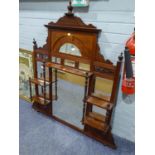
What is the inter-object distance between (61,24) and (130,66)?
3.09 ft

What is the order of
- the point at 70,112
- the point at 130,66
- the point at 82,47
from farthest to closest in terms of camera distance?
the point at 70,112, the point at 82,47, the point at 130,66

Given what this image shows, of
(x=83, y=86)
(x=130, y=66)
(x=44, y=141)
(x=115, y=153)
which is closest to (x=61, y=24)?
Result: (x=83, y=86)

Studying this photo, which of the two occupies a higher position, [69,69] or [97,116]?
[69,69]

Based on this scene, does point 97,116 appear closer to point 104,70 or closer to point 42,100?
point 104,70

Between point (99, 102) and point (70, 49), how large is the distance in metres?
0.69

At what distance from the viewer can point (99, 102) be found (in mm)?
1889

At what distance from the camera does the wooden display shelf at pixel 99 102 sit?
1.82 meters

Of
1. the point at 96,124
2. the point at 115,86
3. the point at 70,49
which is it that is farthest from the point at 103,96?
the point at 70,49

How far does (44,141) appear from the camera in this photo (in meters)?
2.09

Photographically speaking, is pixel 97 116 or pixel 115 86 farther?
pixel 97 116

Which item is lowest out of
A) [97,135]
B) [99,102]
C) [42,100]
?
[97,135]
